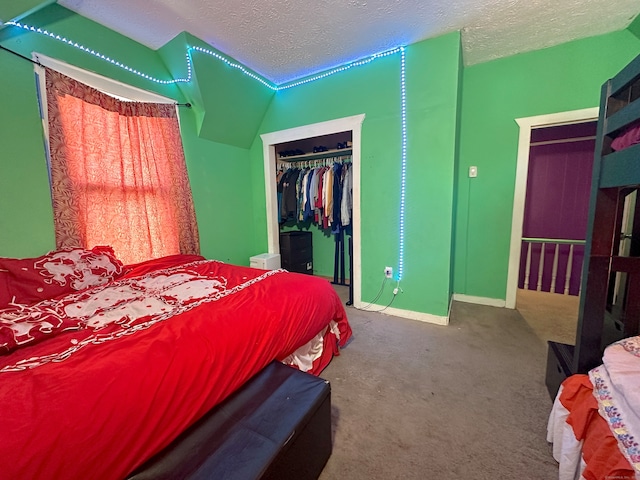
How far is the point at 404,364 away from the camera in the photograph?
1766mm

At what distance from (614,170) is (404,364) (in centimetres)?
150

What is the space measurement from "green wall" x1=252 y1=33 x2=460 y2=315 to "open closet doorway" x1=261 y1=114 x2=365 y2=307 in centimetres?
6

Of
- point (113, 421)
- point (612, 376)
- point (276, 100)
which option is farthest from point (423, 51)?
point (113, 421)

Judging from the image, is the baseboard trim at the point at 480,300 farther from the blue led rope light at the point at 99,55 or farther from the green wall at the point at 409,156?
the blue led rope light at the point at 99,55

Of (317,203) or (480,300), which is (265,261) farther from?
(480,300)

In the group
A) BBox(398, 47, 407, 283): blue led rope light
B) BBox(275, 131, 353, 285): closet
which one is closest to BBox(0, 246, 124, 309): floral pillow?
BBox(275, 131, 353, 285): closet

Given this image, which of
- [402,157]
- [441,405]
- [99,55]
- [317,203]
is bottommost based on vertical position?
[441,405]

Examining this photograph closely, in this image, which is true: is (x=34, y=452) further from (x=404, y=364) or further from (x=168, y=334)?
(x=404, y=364)

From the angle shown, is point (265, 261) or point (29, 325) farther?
point (265, 261)

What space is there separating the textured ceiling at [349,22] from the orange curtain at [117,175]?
0.62 m

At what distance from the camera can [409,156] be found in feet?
7.53

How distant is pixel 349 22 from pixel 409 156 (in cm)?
114

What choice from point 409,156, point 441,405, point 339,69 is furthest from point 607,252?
point 339,69

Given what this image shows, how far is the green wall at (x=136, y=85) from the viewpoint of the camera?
159 cm
